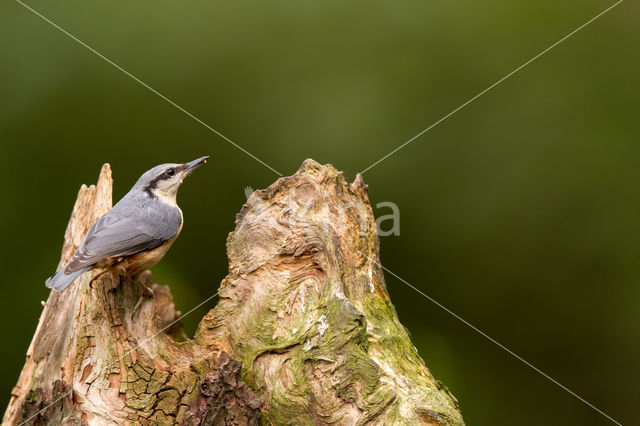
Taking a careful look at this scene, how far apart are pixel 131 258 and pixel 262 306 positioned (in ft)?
1.89

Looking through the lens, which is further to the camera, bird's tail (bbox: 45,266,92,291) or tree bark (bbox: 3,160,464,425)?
Answer: bird's tail (bbox: 45,266,92,291)

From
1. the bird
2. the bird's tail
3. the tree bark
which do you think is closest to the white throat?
the bird

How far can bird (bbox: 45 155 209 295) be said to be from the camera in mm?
2469

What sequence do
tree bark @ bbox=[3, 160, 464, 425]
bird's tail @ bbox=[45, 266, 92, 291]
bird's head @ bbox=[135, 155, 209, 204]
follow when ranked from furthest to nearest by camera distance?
bird's head @ bbox=[135, 155, 209, 204]
bird's tail @ bbox=[45, 266, 92, 291]
tree bark @ bbox=[3, 160, 464, 425]

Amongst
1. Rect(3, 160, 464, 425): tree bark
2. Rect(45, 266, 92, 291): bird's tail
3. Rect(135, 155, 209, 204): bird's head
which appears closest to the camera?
Rect(3, 160, 464, 425): tree bark

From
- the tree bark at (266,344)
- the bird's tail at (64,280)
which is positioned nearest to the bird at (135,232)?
the bird's tail at (64,280)

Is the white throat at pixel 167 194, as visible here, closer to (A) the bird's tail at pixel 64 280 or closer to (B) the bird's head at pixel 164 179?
(B) the bird's head at pixel 164 179

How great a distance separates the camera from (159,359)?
230 cm

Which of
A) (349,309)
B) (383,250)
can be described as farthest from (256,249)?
(383,250)

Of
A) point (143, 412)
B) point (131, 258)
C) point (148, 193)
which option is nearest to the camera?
point (143, 412)

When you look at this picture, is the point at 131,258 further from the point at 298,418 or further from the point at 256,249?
the point at 298,418

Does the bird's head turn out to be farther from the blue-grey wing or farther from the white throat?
the blue-grey wing

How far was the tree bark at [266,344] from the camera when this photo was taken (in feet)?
7.04

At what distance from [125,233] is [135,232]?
0.15 feet
